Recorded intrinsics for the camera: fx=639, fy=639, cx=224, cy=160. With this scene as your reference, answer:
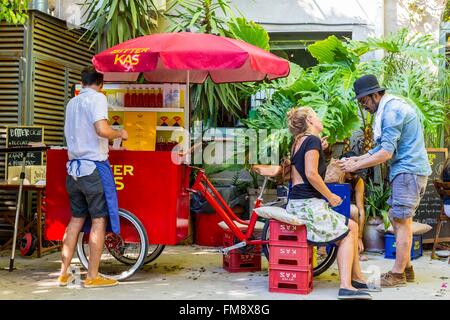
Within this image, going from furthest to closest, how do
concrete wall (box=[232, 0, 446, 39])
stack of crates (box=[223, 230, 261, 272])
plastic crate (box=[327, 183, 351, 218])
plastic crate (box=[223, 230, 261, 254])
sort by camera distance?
concrete wall (box=[232, 0, 446, 39])
stack of crates (box=[223, 230, 261, 272])
plastic crate (box=[223, 230, 261, 254])
plastic crate (box=[327, 183, 351, 218])

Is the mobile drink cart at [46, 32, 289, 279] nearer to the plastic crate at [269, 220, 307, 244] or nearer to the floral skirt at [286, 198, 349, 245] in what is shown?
the plastic crate at [269, 220, 307, 244]

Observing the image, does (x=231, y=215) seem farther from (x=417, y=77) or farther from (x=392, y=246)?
(x=417, y=77)

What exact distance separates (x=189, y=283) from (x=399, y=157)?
2.31 m

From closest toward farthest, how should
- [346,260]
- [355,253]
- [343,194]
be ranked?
[346,260]
[355,253]
[343,194]

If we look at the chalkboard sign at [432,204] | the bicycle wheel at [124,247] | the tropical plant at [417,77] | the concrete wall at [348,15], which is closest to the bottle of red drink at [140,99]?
the bicycle wheel at [124,247]

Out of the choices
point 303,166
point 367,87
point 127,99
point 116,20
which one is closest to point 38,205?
point 127,99

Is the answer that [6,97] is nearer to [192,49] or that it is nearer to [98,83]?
[98,83]

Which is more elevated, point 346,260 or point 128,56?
point 128,56

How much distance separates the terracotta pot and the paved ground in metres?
0.47

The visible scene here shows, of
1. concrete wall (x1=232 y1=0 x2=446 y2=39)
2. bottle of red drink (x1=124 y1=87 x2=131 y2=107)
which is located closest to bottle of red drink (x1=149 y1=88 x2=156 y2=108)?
bottle of red drink (x1=124 y1=87 x2=131 y2=107)

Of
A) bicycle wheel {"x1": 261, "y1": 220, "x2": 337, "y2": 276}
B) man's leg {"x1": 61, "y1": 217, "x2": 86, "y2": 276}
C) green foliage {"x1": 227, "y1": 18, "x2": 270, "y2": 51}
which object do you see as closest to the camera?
man's leg {"x1": 61, "y1": 217, "x2": 86, "y2": 276}

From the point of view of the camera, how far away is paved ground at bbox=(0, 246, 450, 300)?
18.2 ft

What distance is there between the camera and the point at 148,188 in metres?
Result: 6.11

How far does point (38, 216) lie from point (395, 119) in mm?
4250
